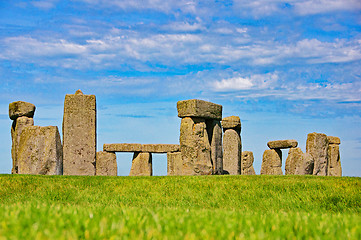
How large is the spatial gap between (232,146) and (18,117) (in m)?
9.73

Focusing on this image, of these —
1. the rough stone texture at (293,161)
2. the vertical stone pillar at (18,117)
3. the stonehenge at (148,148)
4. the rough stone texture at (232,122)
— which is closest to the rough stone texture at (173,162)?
the stonehenge at (148,148)

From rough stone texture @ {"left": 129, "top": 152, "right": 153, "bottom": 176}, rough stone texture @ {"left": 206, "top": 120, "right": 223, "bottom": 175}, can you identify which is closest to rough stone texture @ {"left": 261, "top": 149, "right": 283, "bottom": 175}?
rough stone texture @ {"left": 129, "top": 152, "right": 153, "bottom": 176}

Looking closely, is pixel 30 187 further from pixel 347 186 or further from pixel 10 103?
pixel 347 186

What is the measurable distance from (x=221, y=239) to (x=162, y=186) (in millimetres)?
8026

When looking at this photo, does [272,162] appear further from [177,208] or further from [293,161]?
[177,208]

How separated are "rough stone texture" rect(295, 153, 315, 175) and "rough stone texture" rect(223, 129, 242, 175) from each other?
344 centimetres

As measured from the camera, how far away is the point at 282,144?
71.6 ft

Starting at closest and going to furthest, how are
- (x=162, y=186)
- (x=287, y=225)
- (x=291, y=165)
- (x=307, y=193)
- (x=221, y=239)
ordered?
(x=221, y=239) < (x=287, y=225) < (x=307, y=193) < (x=162, y=186) < (x=291, y=165)

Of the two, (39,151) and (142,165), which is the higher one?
(39,151)

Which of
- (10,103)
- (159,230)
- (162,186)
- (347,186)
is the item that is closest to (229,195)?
(162,186)

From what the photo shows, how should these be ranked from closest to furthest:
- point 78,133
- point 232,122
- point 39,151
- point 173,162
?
1. point 39,151
2. point 78,133
3. point 232,122
4. point 173,162

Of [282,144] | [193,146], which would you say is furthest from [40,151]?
[282,144]

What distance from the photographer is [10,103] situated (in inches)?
656

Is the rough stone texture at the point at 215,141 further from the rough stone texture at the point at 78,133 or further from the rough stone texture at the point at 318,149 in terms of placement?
the rough stone texture at the point at 318,149
